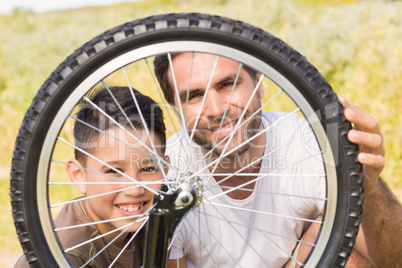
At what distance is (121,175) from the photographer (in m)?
1.89

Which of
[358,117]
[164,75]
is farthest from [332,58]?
[358,117]

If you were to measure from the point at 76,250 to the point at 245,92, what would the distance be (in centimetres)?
94

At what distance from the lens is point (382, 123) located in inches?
167

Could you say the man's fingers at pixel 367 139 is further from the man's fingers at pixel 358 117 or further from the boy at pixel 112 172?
the boy at pixel 112 172

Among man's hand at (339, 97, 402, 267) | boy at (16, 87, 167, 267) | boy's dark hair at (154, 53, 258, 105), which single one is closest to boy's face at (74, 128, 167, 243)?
boy at (16, 87, 167, 267)

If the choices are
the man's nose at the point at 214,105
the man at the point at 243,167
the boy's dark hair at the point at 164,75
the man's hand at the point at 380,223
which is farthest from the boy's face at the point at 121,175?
the man's hand at the point at 380,223

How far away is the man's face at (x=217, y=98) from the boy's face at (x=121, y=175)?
27 centimetres

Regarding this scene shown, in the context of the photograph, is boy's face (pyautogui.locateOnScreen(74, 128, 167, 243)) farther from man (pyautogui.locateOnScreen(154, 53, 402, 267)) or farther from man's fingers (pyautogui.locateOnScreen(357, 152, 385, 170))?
man's fingers (pyautogui.locateOnScreen(357, 152, 385, 170))

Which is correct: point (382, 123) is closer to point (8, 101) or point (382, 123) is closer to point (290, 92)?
point (290, 92)

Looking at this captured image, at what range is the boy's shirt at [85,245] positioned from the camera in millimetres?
1751

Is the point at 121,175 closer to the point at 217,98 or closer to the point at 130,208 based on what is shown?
the point at 130,208

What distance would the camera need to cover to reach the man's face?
1993 mm

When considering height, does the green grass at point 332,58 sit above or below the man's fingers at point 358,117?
above

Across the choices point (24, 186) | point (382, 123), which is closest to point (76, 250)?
point (24, 186)
